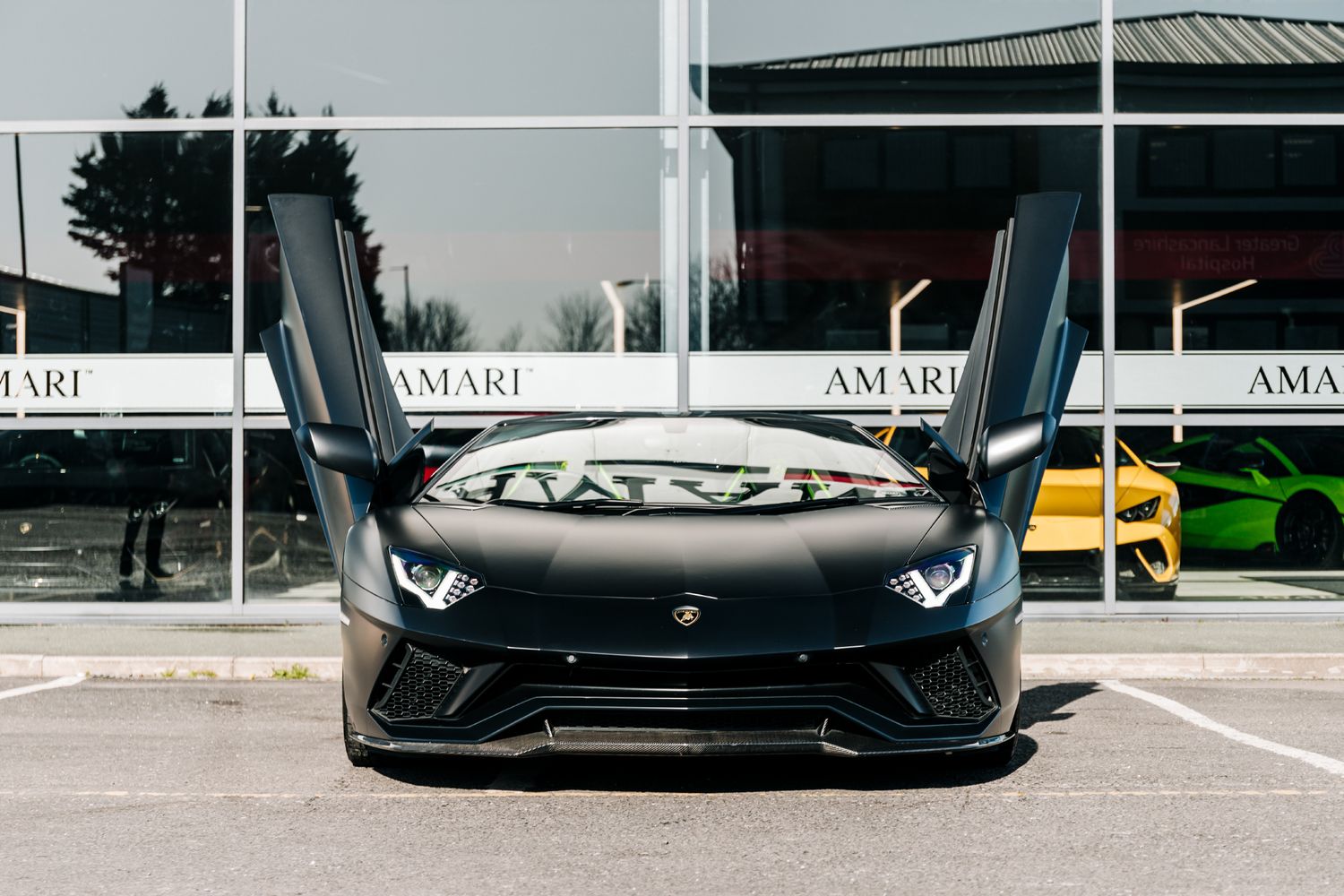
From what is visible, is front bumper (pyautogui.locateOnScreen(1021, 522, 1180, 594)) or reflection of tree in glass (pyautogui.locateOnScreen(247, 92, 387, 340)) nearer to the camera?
front bumper (pyautogui.locateOnScreen(1021, 522, 1180, 594))

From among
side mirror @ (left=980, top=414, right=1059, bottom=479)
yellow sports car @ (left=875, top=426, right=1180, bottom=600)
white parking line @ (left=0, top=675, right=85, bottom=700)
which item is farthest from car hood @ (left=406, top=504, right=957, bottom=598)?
yellow sports car @ (left=875, top=426, right=1180, bottom=600)

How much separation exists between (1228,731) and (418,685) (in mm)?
3509

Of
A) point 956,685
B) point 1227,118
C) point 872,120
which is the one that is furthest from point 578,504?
point 1227,118

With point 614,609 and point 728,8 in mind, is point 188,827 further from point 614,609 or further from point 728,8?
point 728,8

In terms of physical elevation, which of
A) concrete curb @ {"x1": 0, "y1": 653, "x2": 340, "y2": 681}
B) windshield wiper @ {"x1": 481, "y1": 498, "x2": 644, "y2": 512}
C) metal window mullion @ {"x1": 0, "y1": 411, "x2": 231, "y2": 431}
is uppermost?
metal window mullion @ {"x1": 0, "y1": 411, "x2": 231, "y2": 431}

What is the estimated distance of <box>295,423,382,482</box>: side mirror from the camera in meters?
5.27

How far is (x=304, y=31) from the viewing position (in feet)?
35.5

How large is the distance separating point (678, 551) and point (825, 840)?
1.04 meters

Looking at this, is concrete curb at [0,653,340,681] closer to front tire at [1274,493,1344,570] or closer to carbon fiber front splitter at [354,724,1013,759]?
carbon fiber front splitter at [354,724,1013,759]

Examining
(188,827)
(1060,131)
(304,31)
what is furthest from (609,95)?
(188,827)

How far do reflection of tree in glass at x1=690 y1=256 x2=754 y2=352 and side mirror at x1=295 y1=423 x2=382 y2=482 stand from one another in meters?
5.50

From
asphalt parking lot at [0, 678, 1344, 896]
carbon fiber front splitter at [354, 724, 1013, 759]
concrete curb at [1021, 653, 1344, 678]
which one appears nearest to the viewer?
asphalt parking lot at [0, 678, 1344, 896]

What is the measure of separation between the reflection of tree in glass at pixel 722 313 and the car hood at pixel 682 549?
571 centimetres

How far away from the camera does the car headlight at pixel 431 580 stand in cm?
450
